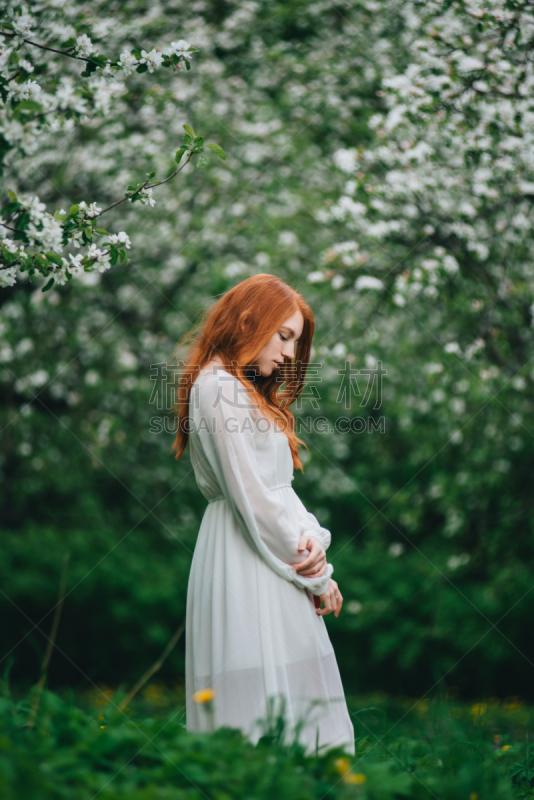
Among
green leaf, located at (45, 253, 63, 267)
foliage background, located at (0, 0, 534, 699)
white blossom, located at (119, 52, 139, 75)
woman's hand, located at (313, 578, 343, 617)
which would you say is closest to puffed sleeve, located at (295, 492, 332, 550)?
woman's hand, located at (313, 578, 343, 617)

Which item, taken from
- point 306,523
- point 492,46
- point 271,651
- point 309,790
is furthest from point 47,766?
point 492,46

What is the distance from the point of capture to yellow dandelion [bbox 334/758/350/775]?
5.65 ft

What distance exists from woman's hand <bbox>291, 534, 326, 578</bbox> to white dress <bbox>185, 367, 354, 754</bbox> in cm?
2

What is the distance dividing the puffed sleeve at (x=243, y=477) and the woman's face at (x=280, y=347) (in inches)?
7.8

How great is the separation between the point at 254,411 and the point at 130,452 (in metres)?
5.15

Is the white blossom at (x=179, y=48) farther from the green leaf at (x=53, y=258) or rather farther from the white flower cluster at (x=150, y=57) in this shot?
the green leaf at (x=53, y=258)

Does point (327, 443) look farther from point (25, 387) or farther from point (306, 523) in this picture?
point (306, 523)

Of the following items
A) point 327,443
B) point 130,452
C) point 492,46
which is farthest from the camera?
point 327,443

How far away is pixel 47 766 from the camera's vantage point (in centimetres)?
156

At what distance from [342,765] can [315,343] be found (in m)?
4.51

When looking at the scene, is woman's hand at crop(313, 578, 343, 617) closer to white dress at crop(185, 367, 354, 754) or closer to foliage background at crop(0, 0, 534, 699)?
white dress at crop(185, 367, 354, 754)

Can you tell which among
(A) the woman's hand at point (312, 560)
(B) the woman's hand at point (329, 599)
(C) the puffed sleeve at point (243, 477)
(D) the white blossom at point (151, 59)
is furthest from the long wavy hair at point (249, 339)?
(D) the white blossom at point (151, 59)

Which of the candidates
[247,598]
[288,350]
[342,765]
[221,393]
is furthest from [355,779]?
[288,350]

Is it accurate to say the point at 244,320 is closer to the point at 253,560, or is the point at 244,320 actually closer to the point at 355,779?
the point at 253,560
